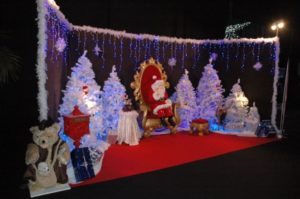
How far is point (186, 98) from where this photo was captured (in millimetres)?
6766

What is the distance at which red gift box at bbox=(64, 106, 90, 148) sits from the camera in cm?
428

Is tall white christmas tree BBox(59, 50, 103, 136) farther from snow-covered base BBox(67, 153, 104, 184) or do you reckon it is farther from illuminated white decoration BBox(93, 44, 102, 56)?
snow-covered base BBox(67, 153, 104, 184)

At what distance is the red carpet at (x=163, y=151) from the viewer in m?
3.95

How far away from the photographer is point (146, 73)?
6.14 m

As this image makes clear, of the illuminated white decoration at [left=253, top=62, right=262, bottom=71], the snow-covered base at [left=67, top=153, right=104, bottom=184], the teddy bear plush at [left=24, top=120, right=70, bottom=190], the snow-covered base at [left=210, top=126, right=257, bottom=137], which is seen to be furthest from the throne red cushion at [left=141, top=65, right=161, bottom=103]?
the teddy bear plush at [left=24, top=120, right=70, bottom=190]

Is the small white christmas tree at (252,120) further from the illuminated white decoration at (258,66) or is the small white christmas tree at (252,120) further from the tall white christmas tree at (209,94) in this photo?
the illuminated white decoration at (258,66)

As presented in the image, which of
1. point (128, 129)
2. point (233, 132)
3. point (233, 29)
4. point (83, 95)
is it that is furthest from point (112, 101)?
point (233, 29)

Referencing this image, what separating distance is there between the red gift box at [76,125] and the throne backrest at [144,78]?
5.92ft

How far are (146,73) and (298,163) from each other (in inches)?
140

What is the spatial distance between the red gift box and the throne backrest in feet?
5.92

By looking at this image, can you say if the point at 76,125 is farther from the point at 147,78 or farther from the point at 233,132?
the point at 233,132

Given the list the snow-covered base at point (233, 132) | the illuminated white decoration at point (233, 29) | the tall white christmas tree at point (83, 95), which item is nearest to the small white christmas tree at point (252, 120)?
the snow-covered base at point (233, 132)

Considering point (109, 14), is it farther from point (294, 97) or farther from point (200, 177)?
point (294, 97)

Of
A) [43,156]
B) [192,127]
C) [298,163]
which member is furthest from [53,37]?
[298,163]
